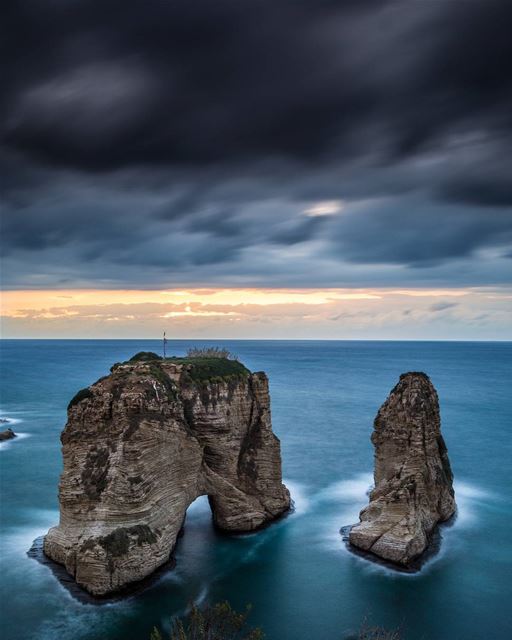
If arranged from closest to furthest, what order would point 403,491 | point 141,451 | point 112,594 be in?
point 112,594, point 141,451, point 403,491

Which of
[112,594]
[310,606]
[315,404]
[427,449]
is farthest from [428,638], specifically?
[315,404]

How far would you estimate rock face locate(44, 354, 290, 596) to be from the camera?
35250mm

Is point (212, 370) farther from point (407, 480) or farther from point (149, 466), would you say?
point (407, 480)

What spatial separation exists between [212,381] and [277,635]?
18.9m

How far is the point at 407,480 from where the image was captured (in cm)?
4153

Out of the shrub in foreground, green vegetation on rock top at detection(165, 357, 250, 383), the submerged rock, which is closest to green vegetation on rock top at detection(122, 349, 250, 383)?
green vegetation on rock top at detection(165, 357, 250, 383)

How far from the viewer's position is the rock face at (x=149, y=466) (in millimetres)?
35250

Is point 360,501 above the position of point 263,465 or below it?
below

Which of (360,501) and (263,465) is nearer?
(263,465)

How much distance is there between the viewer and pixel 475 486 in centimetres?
5847

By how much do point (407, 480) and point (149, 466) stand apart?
732 inches

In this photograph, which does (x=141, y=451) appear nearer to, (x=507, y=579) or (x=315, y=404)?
(x=507, y=579)

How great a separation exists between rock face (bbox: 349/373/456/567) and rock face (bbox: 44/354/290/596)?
29.6 ft

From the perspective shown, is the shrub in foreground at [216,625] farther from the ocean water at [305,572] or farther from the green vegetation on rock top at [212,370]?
the green vegetation on rock top at [212,370]
